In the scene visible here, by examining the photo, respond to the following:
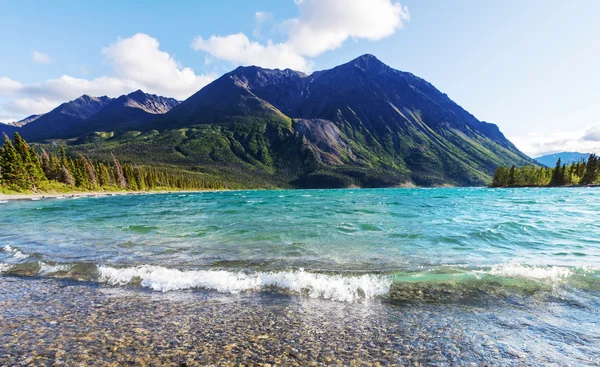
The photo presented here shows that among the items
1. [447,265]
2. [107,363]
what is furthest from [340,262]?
[107,363]

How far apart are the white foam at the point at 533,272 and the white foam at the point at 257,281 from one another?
19.3 feet

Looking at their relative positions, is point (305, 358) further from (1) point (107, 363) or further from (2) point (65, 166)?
(2) point (65, 166)

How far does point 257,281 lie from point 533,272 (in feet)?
42.8

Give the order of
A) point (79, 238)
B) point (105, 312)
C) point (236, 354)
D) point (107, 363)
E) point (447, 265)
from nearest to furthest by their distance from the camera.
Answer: point (107, 363) → point (236, 354) → point (105, 312) → point (447, 265) → point (79, 238)

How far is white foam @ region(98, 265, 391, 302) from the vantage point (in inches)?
469

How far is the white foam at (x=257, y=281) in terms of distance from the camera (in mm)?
11922

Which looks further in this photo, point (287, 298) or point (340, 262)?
point (340, 262)

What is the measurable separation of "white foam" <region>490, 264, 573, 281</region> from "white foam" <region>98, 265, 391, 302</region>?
5882mm

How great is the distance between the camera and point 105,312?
9328 millimetres

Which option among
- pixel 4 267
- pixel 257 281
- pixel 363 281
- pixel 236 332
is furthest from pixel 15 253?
pixel 363 281

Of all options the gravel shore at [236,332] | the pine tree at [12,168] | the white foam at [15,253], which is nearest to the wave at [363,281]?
the gravel shore at [236,332]

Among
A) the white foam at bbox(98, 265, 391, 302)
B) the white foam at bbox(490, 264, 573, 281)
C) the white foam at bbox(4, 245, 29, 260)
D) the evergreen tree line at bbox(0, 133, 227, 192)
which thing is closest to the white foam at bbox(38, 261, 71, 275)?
the white foam at bbox(98, 265, 391, 302)

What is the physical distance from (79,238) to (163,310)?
19080mm

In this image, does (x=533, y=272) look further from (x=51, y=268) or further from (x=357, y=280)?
(x=51, y=268)
